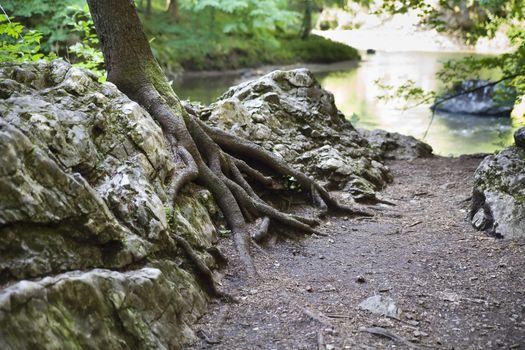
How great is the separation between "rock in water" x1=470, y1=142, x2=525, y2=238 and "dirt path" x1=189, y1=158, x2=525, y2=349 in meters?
0.23

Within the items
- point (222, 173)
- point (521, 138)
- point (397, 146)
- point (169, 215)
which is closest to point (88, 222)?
point (169, 215)

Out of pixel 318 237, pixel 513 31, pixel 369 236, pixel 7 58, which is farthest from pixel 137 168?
pixel 513 31

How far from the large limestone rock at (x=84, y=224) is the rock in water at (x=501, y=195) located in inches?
169

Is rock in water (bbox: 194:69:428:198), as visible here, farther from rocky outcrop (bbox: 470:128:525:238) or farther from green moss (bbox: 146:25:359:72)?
green moss (bbox: 146:25:359:72)

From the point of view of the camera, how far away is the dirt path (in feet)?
14.4

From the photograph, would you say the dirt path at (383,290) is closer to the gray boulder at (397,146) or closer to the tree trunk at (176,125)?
the tree trunk at (176,125)

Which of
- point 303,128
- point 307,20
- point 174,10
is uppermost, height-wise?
point 307,20

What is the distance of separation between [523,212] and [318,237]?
2918 millimetres

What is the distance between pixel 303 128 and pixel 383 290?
536cm

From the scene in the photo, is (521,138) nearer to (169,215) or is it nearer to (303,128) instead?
(303,128)

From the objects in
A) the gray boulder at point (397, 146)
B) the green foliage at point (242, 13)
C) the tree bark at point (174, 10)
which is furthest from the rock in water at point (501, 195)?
the tree bark at point (174, 10)

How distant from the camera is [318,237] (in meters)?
7.14

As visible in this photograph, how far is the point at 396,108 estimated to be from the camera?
1344 centimetres

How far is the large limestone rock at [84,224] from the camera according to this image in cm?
338
